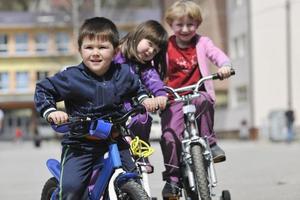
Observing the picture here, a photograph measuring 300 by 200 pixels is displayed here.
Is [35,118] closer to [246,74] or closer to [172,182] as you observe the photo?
[246,74]

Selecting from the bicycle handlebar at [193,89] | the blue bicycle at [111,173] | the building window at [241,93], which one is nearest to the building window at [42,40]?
the building window at [241,93]

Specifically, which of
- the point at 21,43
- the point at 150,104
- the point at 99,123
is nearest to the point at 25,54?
the point at 21,43

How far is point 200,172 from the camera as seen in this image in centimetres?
577

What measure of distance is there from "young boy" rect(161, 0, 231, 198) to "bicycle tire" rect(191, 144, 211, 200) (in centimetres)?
43

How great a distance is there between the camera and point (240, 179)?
35.8 ft

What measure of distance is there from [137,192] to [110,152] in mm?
429

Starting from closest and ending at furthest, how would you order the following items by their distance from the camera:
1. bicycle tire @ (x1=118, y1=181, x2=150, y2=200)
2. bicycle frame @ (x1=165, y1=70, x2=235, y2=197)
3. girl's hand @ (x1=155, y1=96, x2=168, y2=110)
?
bicycle tire @ (x1=118, y1=181, x2=150, y2=200) → girl's hand @ (x1=155, y1=96, x2=168, y2=110) → bicycle frame @ (x1=165, y1=70, x2=235, y2=197)

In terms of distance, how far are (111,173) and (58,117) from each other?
507 mm

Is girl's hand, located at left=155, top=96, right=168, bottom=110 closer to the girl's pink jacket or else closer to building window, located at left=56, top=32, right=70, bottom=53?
the girl's pink jacket

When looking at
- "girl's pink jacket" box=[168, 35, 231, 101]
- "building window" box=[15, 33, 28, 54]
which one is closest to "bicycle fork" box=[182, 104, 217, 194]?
"girl's pink jacket" box=[168, 35, 231, 101]

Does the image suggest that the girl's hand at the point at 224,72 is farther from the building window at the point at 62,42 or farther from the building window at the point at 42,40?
the building window at the point at 42,40

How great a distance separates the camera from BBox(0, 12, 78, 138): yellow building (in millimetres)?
71250

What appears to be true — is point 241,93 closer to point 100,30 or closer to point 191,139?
point 191,139

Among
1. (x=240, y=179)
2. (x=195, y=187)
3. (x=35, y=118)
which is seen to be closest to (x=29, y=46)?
(x=35, y=118)
